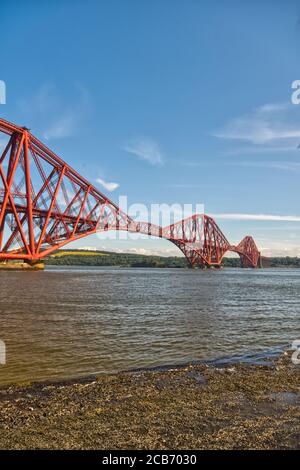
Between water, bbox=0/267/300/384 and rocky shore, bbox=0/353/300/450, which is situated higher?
rocky shore, bbox=0/353/300/450

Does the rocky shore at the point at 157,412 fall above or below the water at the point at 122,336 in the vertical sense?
above

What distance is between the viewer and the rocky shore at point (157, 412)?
5.23 metres

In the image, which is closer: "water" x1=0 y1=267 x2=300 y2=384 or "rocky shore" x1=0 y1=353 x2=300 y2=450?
"rocky shore" x1=0 y1=353 x2=300 y2=450

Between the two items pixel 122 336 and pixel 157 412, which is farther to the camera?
pixel 122 336

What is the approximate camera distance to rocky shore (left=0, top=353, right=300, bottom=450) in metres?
5.23

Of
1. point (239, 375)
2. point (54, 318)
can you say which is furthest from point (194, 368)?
point (54, 318)

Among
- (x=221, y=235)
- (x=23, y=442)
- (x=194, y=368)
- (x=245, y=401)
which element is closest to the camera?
(x=23, y=442)

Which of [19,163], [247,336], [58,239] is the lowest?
[247,336]

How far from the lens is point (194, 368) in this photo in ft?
31.1

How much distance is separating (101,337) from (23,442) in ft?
26.5

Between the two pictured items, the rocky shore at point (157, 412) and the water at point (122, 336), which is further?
the water at point (122, 336)

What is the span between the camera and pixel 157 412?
20.8ft

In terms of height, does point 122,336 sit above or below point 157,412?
below
